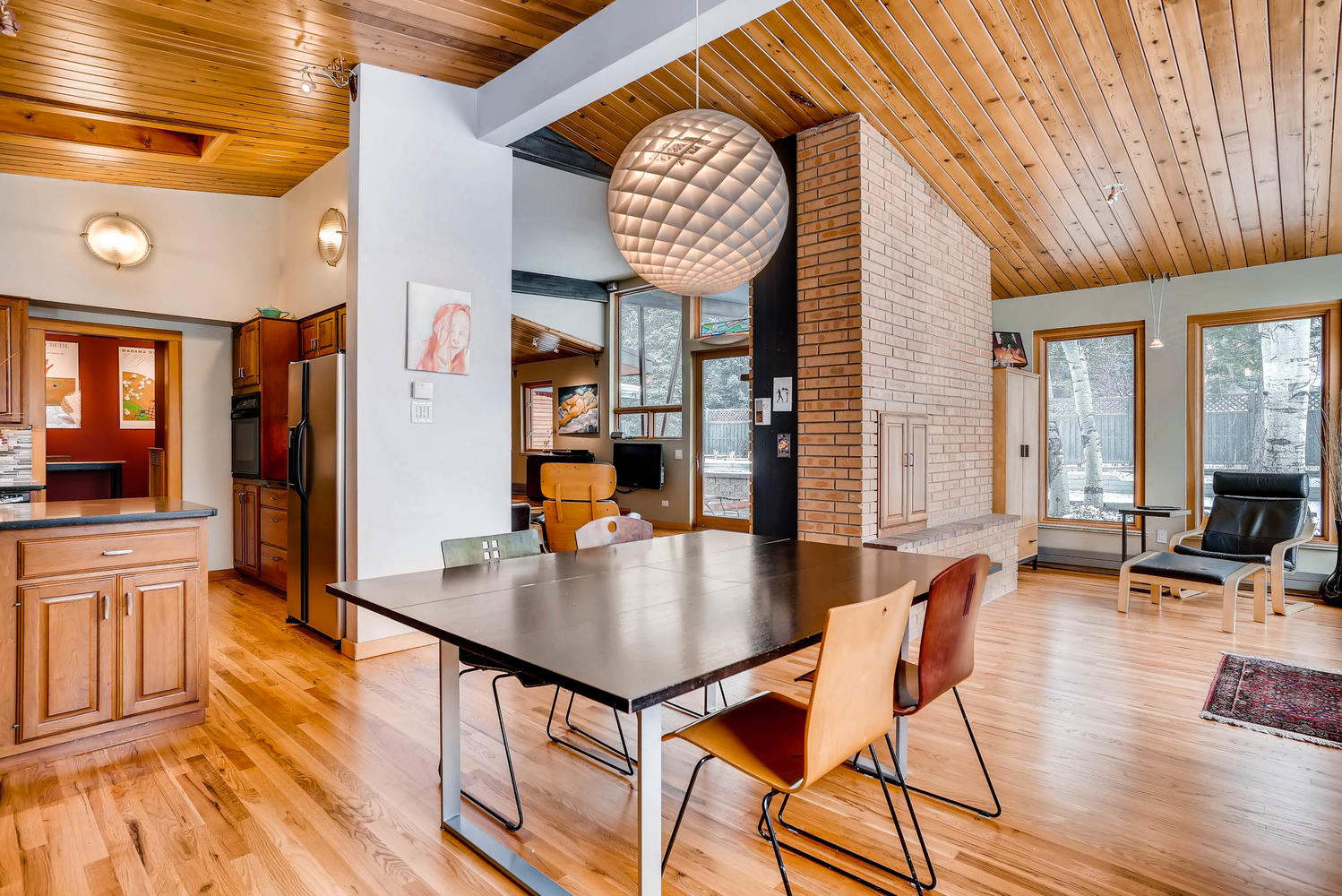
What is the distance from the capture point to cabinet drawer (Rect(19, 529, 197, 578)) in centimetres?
248

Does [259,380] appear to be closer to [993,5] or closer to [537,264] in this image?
[537,264]

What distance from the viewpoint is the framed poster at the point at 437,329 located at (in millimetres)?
3920

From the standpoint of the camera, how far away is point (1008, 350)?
629 cm

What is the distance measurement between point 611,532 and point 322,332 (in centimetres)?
305

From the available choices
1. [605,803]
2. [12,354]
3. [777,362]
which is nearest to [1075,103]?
[777,362]

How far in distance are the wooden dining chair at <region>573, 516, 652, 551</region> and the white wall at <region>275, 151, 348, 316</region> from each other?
9.55 feet

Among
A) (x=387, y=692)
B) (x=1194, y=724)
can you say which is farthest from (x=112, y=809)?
(x=1194, y=724)

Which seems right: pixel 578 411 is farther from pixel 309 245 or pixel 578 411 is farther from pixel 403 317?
pixel 403 317

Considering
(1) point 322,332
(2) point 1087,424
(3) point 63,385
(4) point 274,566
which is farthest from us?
(3) point 63,385

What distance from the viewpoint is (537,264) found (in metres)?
8.21

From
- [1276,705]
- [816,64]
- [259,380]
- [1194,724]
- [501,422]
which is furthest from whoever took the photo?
[259,380]

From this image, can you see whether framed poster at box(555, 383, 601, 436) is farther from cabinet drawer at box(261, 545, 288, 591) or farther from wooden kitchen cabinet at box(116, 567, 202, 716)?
wooden kitchen cabinet at box(116, 567, 202, 716)

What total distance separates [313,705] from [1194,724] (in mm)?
3764

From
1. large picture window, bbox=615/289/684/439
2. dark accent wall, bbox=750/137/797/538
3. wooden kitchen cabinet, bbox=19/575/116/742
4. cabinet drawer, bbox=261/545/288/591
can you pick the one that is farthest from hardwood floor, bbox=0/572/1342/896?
large picture window, bbox=615/289/684/439
